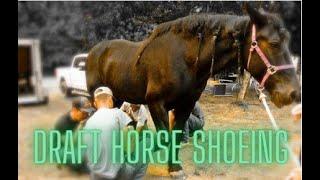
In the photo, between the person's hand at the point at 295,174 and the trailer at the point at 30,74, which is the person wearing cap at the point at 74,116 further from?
the person's hand at the point at 295,174

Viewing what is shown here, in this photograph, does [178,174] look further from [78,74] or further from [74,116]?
[78,74]

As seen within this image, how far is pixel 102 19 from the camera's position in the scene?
3.22 m

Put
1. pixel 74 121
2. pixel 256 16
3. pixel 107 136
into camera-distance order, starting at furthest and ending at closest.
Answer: pixel 74 121 → pixel 107 136 → pixel 256 16

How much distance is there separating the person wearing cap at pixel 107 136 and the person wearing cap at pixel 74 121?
7 centimetres

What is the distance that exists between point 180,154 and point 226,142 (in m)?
0.29

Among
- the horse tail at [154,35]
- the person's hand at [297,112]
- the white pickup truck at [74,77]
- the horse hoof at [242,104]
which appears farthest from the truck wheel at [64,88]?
the person's hand at [297,112]

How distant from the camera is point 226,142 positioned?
10.4 feet

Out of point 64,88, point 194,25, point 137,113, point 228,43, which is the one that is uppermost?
point 194,25

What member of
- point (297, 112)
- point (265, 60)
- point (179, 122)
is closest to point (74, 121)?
point (179, 122)

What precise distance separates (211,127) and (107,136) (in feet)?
2.09

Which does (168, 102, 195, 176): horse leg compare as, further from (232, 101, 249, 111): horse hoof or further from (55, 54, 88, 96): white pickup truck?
(55, 54, 88, 96): white pickup truck

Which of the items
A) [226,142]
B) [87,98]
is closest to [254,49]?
[226,142]

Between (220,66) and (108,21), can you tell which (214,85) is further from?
(108,21)

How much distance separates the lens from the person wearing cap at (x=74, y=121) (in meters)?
3.12
